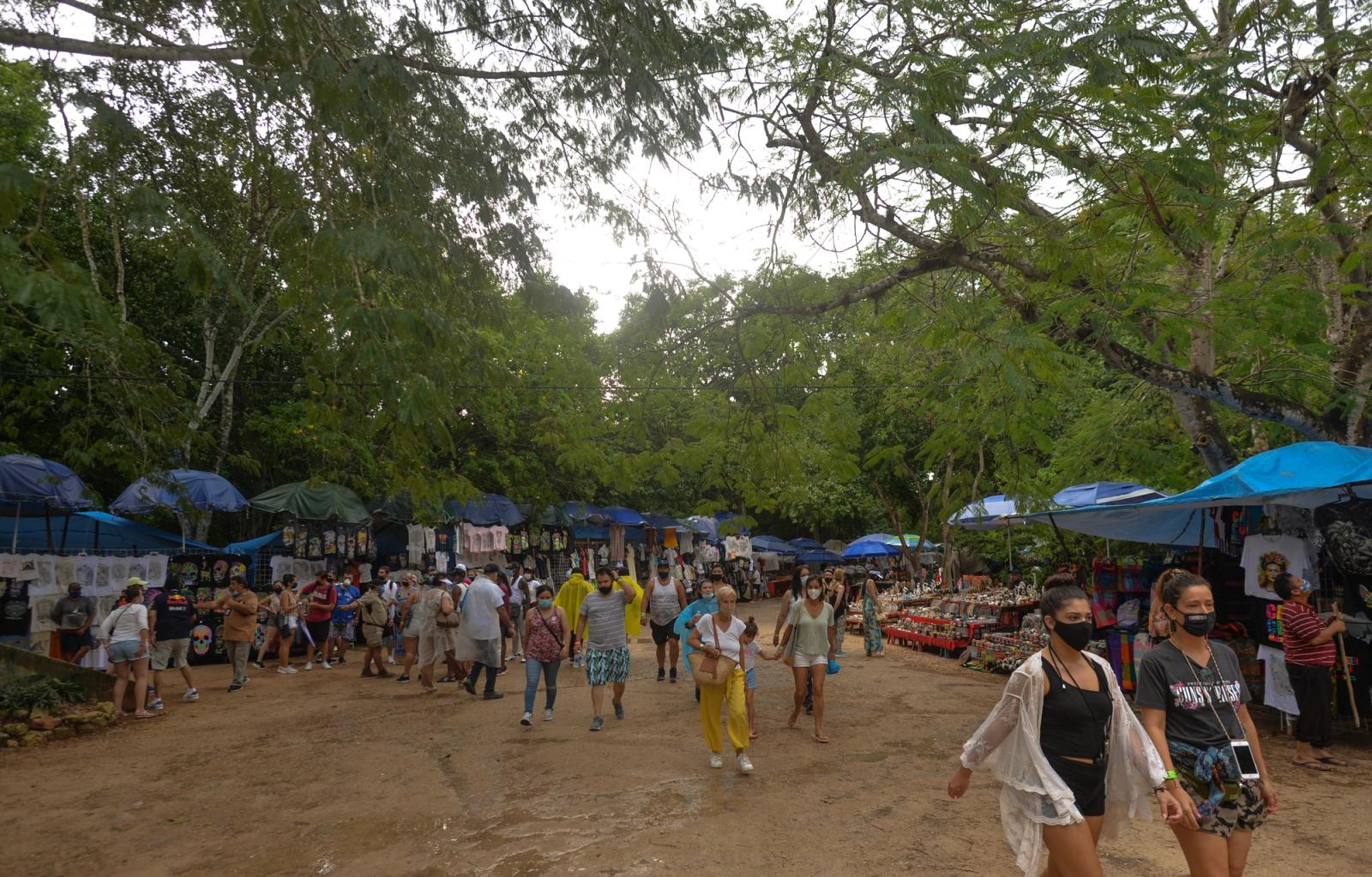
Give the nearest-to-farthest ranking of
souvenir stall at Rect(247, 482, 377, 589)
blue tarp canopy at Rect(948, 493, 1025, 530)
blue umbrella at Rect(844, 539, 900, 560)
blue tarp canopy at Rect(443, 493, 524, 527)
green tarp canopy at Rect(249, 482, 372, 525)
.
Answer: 1. blue tarp canopy at Rect(948, 493, 1025, 530)
2. green tarp canopy at Rect(249, 482, 372, 525)
3. souvenir stall at Rect(247, 482, 377, 589)
4. blue tarp canopy at Rect(443, 493, 524, 527)
5. blue umbrella at Rect(844, 539, 900, 560)

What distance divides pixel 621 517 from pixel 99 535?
454 inches

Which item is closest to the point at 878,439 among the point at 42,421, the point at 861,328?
the point at 861,328

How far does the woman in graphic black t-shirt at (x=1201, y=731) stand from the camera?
137 inches

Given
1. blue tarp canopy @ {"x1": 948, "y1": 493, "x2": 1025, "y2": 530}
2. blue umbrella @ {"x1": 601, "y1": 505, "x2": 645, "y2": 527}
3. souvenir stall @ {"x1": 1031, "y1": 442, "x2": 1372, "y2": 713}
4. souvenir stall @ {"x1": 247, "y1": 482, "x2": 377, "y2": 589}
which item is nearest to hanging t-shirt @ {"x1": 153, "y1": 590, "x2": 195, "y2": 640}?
souvenir stall @ {"x1": 247, "y1": 482, "x2": 377, "y2": 589}

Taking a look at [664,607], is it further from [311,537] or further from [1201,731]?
[1201,731]

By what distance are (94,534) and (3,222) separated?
15230 mm

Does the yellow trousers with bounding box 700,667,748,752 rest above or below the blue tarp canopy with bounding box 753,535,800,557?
below

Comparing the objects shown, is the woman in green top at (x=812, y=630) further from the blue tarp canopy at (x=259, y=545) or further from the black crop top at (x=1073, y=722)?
the blue tarp canopy at (x=259, y=545)

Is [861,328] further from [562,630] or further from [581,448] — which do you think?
[562,630]

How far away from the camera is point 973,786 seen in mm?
6664

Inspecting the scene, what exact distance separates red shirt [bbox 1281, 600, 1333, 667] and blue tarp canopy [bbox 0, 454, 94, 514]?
514 inches

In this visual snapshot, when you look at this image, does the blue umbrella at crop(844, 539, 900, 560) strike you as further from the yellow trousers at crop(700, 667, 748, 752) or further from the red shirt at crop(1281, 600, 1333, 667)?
the yellow trousers at crop(700, 667, 748, 752)

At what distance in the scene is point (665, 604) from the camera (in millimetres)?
12352

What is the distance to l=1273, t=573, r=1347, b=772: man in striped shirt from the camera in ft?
23.3
